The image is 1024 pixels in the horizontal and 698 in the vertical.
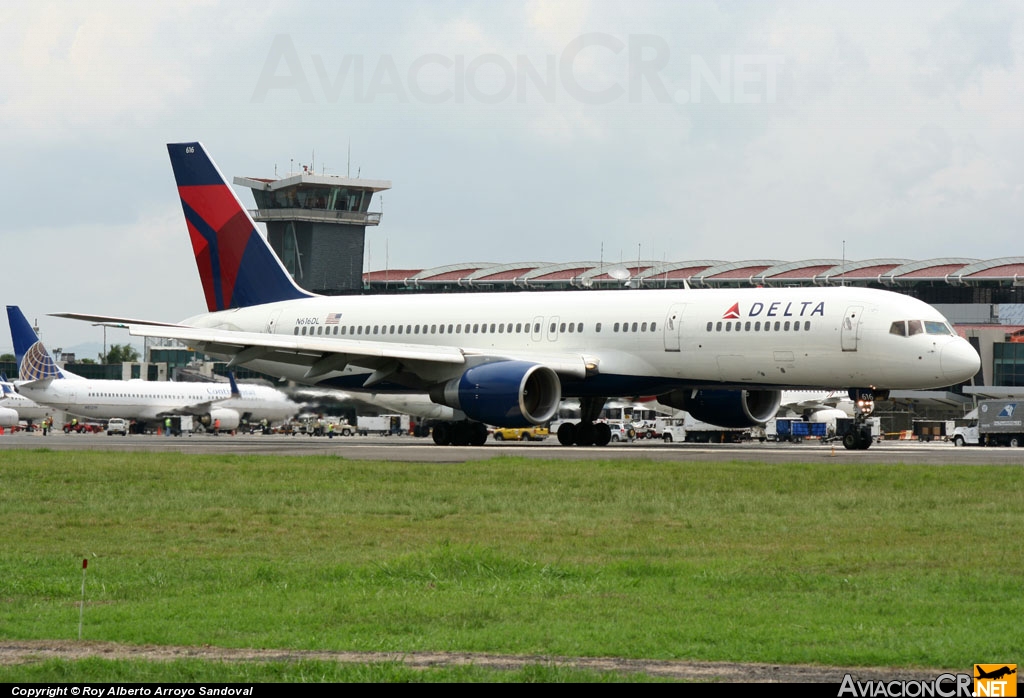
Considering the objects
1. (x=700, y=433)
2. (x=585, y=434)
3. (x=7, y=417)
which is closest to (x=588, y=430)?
(x=585, y=434)

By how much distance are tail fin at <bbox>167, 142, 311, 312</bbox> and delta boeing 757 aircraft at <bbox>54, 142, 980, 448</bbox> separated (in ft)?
0.16

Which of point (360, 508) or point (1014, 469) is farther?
point (1014, 469)

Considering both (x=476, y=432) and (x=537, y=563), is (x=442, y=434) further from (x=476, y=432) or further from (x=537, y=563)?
(x=537, y=563)

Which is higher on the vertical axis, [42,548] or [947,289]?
[947,289]

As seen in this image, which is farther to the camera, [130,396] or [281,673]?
[130,396]

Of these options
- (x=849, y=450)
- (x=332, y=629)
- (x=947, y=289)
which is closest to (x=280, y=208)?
(x=947, y=289)

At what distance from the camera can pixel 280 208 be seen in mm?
120375

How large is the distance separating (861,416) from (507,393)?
9733 millimetres

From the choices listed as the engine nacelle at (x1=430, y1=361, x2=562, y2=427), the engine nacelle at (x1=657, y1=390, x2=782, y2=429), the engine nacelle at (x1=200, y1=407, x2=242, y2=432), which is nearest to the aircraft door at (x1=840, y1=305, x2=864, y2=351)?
the engine nacelle at (x1=657, y1=390, x2=782, y2=429)

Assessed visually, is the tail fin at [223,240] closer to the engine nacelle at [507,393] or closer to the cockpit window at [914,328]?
the engine nacelle at [507,393]

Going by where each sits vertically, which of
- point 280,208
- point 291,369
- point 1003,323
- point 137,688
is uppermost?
point 280,208

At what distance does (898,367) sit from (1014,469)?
832 centimetres

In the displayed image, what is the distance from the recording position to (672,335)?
114ft

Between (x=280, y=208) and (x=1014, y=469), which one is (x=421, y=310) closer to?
(x=1014, y=469)
